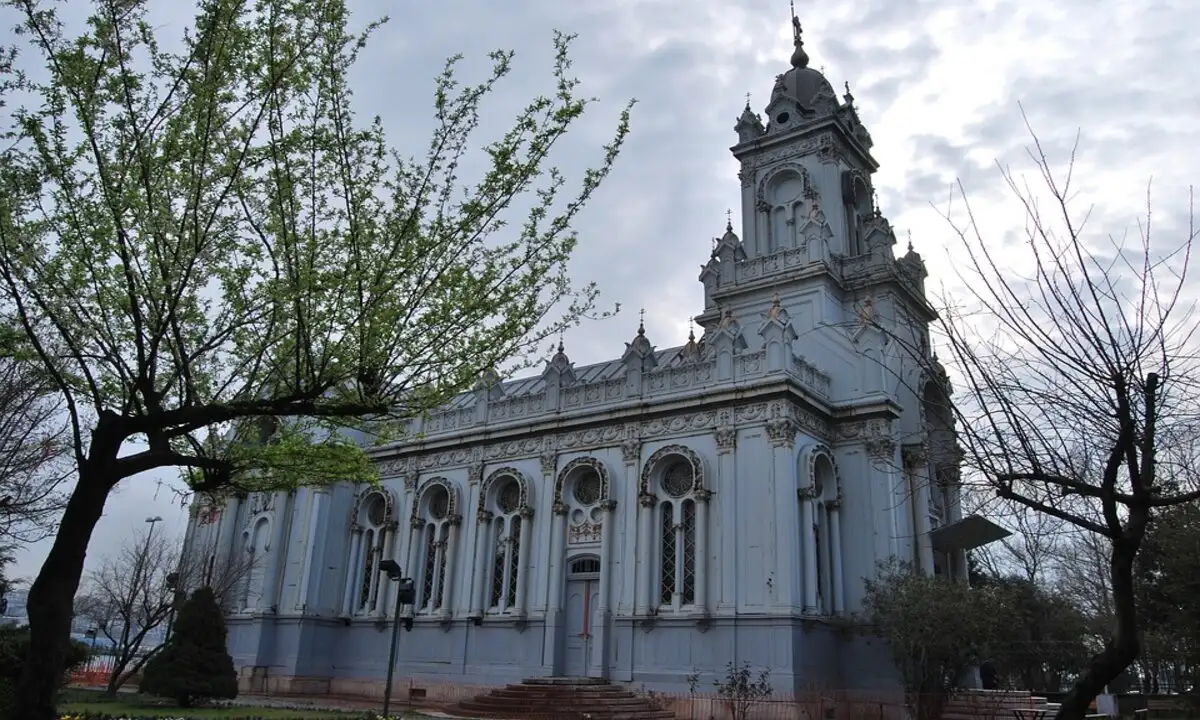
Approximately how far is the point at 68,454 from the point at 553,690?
13447 mm

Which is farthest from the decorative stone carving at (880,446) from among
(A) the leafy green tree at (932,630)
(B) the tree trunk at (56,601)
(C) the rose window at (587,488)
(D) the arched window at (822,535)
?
(B) the tree trunk at (56,601)

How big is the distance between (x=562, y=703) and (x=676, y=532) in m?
6.17

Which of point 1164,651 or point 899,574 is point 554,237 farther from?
point 1164,651

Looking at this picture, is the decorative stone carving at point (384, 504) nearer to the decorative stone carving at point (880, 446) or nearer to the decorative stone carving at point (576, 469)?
the decorative stone carving at point (576, 469)

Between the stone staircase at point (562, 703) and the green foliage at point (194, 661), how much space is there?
6.47 m

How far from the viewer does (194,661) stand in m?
24.0

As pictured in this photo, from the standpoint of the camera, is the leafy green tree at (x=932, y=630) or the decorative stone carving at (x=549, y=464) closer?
the leafy green tree at (x=932, y=630)

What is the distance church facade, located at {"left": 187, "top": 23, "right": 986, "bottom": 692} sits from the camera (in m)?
24.9

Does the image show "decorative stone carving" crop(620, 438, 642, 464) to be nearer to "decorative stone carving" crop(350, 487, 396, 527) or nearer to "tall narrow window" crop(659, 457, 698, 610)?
"tall narrow window" crop(659, 457, 698, 610)

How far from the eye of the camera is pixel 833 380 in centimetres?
2872

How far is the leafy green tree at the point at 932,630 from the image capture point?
2150 cm

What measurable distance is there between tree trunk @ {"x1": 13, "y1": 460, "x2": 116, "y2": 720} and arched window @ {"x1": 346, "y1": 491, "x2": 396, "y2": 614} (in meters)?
23.1

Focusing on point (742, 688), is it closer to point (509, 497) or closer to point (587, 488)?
point (587, 488)

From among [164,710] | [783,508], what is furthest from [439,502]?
[783,508]
